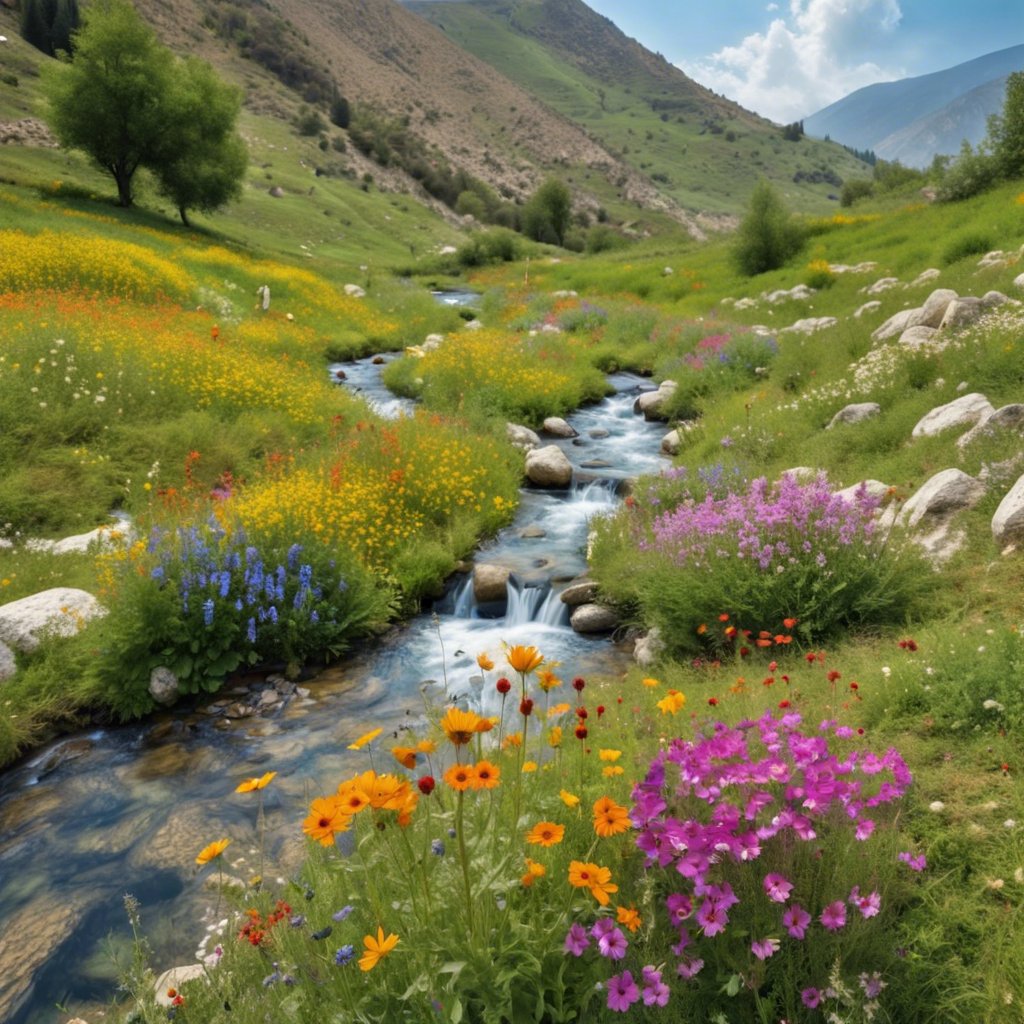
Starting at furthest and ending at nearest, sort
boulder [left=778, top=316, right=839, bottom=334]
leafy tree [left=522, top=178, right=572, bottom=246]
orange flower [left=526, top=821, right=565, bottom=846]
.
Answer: leafy tree [left=522, top=178, right=572, bottom=246]
boulder [left=778, top=316, right=839, bottom=334]
orange flower [left=526, top=821, right=565, bottom=846]

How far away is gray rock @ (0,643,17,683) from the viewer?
636cm

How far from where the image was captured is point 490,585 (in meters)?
8.67

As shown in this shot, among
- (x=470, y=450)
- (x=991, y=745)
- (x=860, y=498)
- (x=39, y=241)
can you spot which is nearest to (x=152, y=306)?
(x=39, y=241)

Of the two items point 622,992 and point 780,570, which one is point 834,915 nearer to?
point 622,992

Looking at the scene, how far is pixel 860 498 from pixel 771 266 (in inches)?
1070

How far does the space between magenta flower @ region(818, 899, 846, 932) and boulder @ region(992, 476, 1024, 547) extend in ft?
15.0

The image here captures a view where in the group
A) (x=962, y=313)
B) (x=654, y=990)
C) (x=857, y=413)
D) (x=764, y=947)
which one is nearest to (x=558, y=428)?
(x=857, y=413)

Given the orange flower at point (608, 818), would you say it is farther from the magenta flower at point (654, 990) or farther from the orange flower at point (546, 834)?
the magenta flower at point (654, 990)

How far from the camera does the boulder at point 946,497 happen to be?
6.53 meters

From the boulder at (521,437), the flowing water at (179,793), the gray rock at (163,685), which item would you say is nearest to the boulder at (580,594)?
the flowing water at (179,793)

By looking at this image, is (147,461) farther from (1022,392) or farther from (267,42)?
(267,42)

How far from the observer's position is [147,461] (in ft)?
35.9

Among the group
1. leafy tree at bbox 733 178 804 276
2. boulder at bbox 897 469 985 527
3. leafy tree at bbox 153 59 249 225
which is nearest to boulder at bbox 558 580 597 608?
boulder at bbox 897 469 985 527

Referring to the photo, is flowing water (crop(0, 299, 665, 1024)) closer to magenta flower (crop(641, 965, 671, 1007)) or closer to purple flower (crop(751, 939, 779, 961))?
magenta flower (crop(641, 965, 671, 1007))
